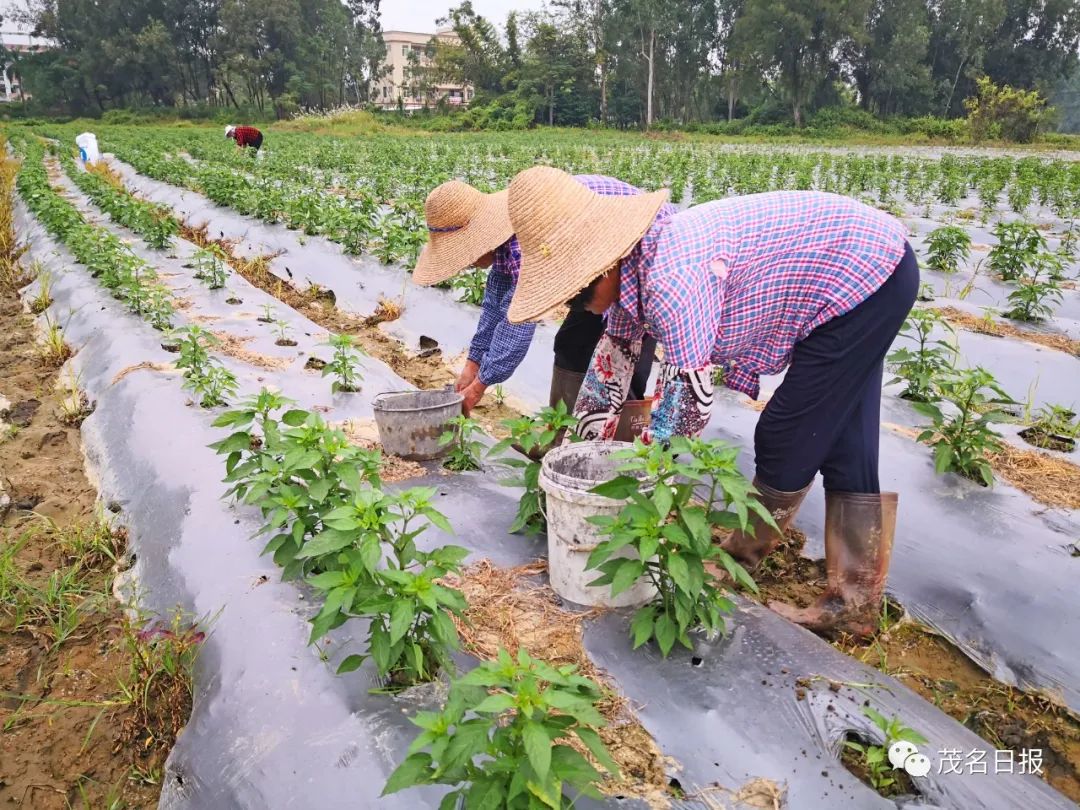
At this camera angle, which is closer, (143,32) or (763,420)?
(763,420)

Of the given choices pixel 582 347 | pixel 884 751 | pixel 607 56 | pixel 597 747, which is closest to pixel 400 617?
pixel 597 747

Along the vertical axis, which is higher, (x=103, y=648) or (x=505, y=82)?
(x=505, y=82)

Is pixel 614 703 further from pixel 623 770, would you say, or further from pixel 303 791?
pixel 303 791

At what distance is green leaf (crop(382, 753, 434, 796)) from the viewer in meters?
1.31

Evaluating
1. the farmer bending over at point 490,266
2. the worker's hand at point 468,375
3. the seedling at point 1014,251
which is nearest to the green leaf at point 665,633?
the farmer bending over at point 490,266

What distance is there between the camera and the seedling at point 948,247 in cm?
598

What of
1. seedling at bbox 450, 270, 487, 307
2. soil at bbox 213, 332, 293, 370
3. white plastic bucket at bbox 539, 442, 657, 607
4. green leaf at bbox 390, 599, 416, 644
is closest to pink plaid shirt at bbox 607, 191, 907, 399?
white plastic bucket at bbox 539, 442, 657, 607

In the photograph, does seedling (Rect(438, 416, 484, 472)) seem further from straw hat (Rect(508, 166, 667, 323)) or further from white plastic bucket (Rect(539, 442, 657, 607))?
straw hat (Rect(508, 166, 667, 323))

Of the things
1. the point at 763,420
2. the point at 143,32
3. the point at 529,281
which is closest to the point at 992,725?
the point at 763,420

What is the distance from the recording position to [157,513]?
116 inches

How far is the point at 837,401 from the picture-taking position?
2139 millimetres

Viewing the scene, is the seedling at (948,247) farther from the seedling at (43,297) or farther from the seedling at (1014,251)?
the seedling at (43,297)

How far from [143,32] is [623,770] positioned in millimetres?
54094

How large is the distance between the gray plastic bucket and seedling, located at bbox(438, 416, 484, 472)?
1.9 inches
